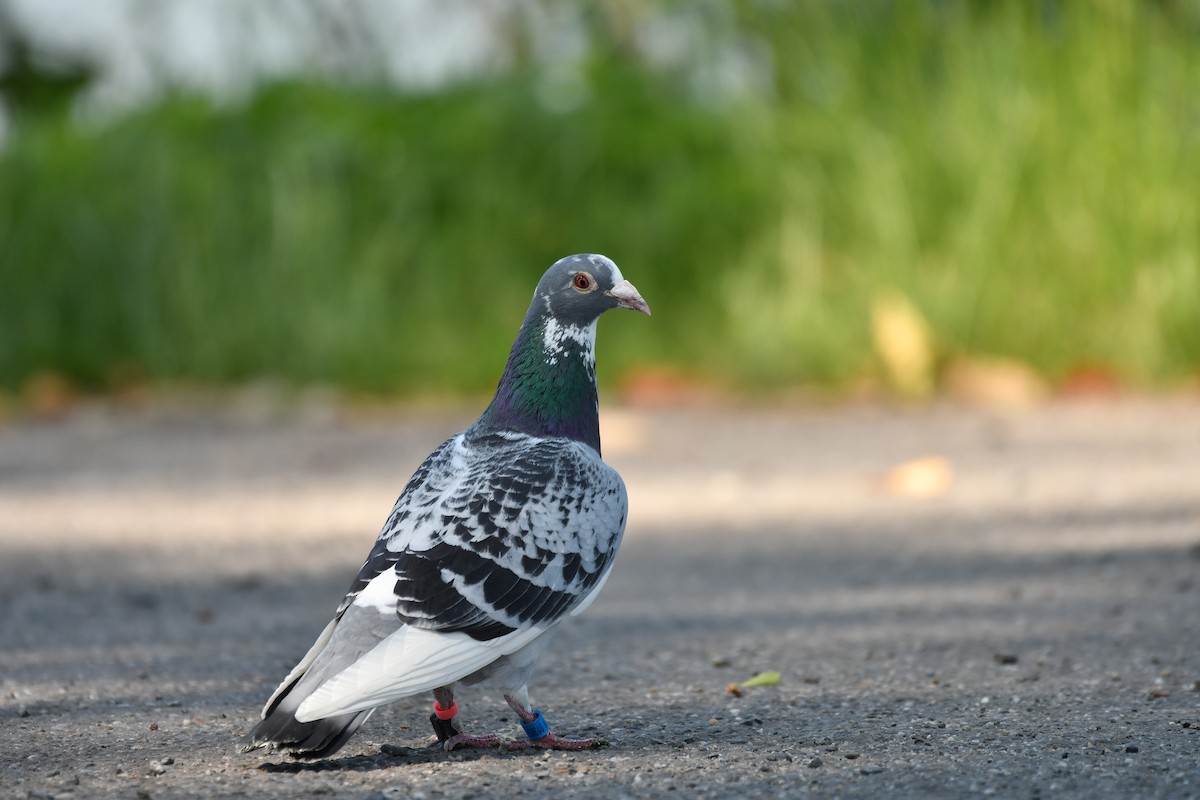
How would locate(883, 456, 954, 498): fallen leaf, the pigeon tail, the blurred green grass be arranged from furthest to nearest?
the blurred green grass < locate(883, 456, 954, 498): fallen leaf < the pigeon tail

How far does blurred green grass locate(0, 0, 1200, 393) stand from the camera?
25.9 feet

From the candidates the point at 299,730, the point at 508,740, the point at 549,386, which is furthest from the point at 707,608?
the point at 299,730

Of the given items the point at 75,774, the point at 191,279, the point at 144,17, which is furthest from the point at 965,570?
the point at 144,17

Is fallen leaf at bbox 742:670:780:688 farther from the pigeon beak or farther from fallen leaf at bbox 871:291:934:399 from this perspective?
fallen leaf at bbox 871:291:934:399

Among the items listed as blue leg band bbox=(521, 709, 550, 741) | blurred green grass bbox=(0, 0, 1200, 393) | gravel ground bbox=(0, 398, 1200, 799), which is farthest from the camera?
blurred green grass bbox=(0, 0, 1200, 393)

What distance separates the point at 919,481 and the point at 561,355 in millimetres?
3002

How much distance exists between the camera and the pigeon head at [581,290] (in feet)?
10.5

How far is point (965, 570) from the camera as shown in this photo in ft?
15.4

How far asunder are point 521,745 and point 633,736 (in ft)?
0.76

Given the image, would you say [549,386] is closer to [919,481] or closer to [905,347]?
[919,481]

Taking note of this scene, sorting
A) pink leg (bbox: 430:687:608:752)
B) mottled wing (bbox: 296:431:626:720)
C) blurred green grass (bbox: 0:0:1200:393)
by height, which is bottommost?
pink leg (bbox: 430:687:608:752)

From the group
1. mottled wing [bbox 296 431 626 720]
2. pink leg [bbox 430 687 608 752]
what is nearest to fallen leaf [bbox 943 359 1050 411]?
mottled wing [bbox 296 431 626 720]

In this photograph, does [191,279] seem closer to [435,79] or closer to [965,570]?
[435,79]

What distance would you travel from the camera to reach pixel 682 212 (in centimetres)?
900
